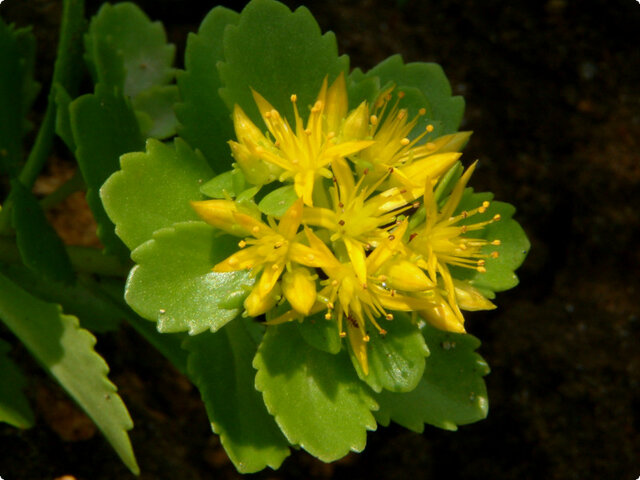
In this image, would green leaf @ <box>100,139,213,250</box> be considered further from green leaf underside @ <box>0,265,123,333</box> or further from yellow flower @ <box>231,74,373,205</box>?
green leaf underside @ <box>0,265,123,333</box>

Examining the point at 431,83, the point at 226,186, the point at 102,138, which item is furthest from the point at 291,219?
the point at 431,83

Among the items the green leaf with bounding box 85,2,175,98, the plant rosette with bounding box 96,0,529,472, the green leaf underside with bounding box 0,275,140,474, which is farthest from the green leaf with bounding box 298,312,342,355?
the green leaf with bounding box 85,2,175,98

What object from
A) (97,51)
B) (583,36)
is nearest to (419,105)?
(97,51)

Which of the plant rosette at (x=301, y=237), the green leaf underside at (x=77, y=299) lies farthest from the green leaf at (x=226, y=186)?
the green leaf underside at (x=77, y=299)

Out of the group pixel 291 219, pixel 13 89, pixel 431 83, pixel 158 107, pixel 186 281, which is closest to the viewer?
pixel 291 219

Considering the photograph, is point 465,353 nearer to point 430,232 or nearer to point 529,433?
point 430,232

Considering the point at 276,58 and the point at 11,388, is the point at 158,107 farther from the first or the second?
the point at 11,388

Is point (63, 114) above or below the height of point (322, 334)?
above
